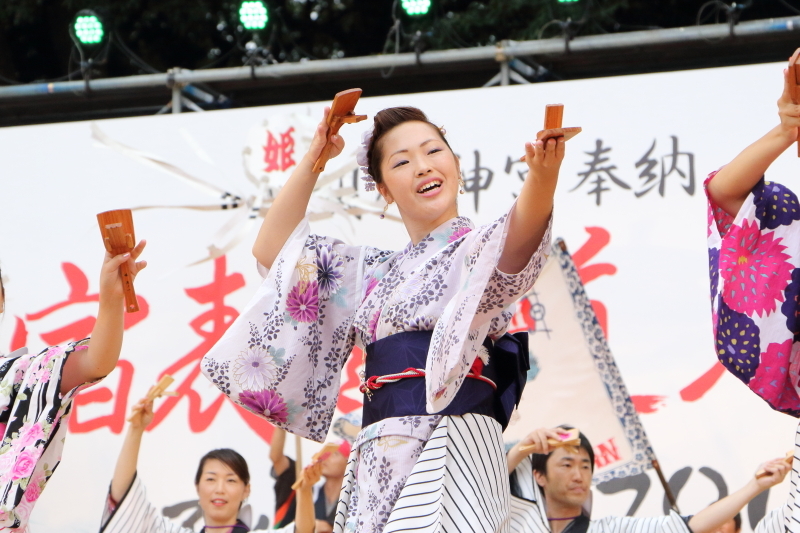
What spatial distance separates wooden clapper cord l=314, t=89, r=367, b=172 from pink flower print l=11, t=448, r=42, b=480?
892 mm

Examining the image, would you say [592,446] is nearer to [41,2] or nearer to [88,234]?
[88,234]

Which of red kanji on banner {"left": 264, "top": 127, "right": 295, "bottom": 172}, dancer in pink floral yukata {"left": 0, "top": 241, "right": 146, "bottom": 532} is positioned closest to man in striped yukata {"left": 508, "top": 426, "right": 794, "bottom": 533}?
dancer in pink floral yukata {"left": 0, "top": 241, "right": 146, "bottom": 532}

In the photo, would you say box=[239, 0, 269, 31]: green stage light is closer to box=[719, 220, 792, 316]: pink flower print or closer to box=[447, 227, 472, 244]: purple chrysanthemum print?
box=[447, 227, 472, 244]: purple chrysanthemum print

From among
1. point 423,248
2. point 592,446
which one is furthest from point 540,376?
point 423,248

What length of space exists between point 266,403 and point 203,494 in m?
1.59

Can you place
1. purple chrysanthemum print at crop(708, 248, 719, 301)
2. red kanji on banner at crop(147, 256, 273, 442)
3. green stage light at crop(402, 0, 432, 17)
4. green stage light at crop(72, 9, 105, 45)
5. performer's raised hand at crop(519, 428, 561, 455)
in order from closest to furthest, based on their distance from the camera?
purple chrysanthemum print at crop(708, 248, 719, 301)
performer's raised hand at crop(519, 428, 561, 455)
red kanji on banner at crop(147, 256, 273, 442)
green stage light at crop(402, 0, 432, 17)
green stage light at crop(72, 9, 105, 45)

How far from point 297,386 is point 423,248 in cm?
39

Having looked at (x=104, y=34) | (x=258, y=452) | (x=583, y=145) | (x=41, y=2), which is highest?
(x=41, y=2)

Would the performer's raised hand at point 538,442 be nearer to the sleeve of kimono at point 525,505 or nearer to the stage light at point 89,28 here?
the sleeve of kimono at point 525,505

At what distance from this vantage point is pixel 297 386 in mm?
1996

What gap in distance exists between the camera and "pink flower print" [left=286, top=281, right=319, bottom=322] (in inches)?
78.8

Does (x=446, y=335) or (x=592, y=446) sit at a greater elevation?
(x=446, y=335)

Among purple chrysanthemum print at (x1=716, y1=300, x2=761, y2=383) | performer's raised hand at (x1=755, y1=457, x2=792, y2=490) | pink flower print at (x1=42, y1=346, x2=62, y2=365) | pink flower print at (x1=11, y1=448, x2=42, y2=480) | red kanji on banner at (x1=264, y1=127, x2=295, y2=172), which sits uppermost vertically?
red kanji on banner at (x1=264, y1=127, x2=295, y2=172)

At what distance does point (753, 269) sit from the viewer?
1.69 m
